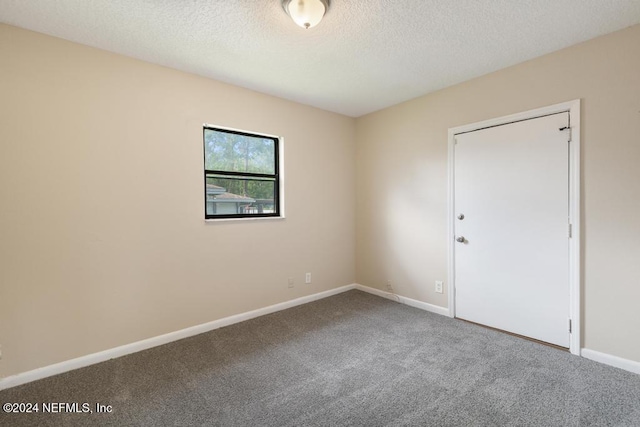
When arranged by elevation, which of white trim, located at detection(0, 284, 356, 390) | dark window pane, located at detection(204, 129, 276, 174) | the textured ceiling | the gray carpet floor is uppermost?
the textured ceiling

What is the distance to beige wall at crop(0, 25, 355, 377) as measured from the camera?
6.84ft

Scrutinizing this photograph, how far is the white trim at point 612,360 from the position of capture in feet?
7.03

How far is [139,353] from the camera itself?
250cm

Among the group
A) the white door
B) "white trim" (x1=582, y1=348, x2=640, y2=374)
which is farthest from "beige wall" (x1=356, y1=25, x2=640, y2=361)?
the white door

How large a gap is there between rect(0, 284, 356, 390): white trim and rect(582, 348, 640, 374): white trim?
274cm

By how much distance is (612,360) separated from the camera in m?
2.23

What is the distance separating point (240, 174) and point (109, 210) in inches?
49.6

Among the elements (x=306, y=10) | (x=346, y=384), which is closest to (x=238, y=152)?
(x=306, y=10)

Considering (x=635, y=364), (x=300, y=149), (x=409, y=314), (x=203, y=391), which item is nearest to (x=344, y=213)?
(x=300, y=149)

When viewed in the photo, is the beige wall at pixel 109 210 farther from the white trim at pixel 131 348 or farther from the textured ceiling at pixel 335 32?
the textured ceiling at pixel 335 32

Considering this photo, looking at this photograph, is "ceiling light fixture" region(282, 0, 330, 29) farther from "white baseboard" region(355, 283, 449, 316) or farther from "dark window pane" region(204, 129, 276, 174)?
"white baseboard" region(355, 283, 449, 316)

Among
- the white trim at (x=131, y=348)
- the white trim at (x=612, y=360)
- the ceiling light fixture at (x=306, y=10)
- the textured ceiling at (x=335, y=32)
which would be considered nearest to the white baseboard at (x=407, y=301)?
the white trim at (x=131, y=348)

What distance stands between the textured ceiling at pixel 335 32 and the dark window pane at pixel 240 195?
1.06 meters

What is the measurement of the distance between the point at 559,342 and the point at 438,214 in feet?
5.06
